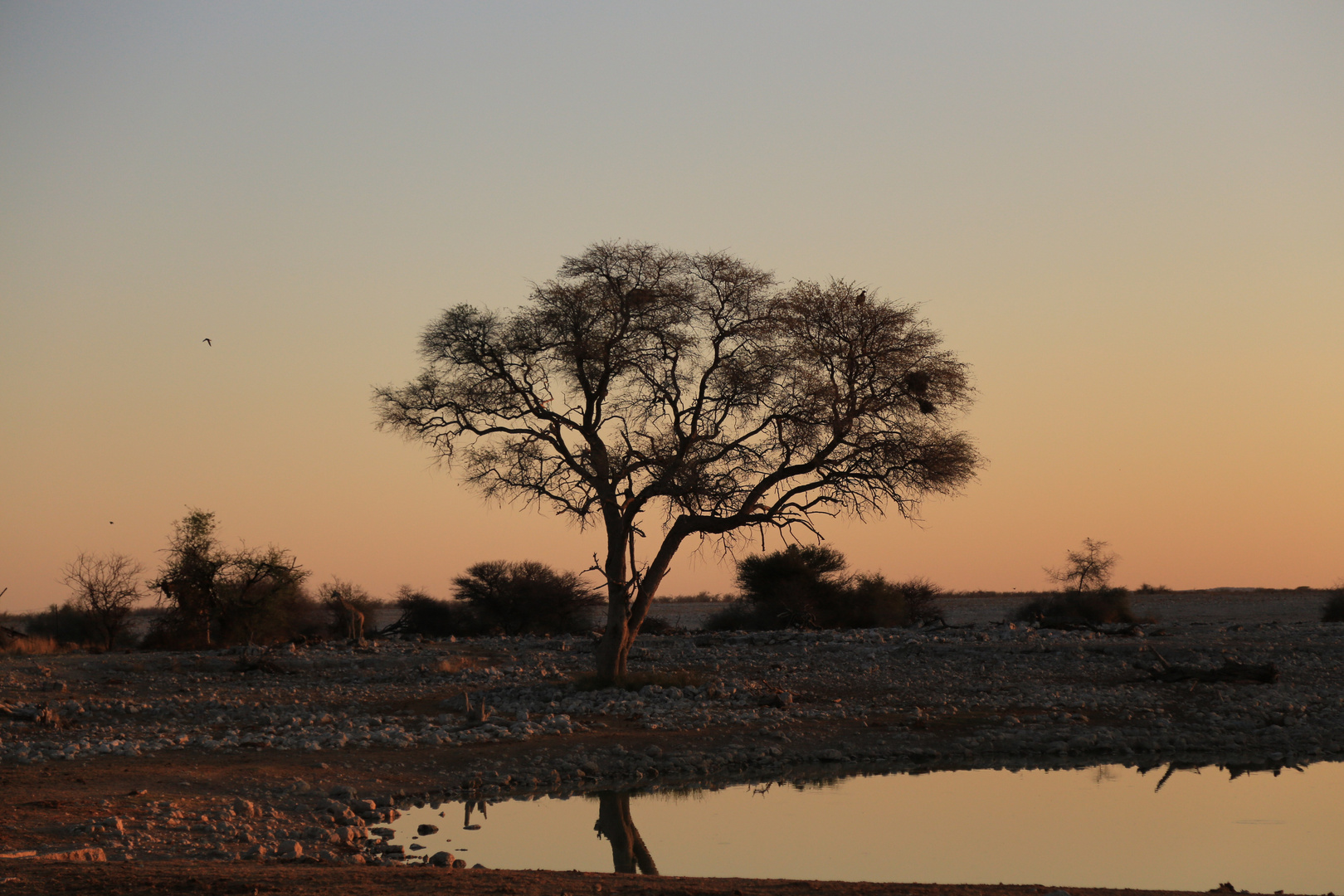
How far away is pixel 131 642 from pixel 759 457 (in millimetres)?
25768

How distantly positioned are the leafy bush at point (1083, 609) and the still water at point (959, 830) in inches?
831

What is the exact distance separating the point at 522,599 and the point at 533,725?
70.5 ft

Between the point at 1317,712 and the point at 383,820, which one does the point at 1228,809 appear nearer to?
the point at 1317,712

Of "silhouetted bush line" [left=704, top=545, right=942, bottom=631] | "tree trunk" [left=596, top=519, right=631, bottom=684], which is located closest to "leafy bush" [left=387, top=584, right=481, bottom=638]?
"silhouetted bush line" [left=704, top=545, right=942, bottom=631]

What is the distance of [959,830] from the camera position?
1165cm

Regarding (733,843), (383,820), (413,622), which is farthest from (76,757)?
(413,622)

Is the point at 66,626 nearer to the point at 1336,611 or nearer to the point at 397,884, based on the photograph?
the point at 397,884

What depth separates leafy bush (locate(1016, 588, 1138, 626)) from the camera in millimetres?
36312

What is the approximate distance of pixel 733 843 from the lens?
36.5 ft

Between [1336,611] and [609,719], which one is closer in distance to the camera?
[609,719]

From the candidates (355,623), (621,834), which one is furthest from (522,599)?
(621,834)

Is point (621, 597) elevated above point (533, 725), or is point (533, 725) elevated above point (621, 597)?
point (621, 597)

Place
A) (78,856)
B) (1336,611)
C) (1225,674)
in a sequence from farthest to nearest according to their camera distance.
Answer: (1336,611) → (1225,674) → (78,856)

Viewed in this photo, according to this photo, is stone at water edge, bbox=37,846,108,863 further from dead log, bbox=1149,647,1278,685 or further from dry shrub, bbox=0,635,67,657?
dry shrub, bbox=0,635,67,657
